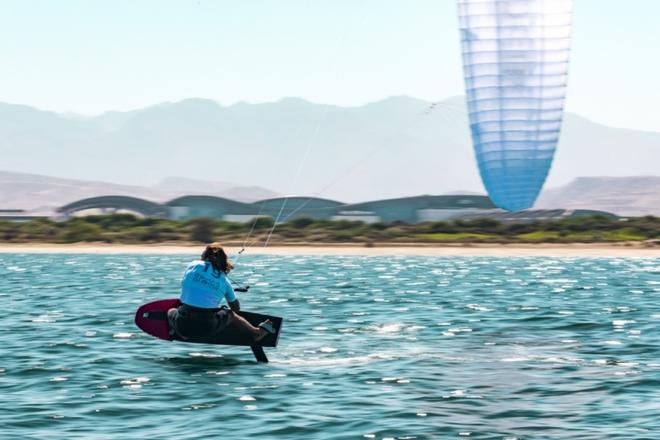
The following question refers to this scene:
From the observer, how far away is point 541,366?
2116 centimetres

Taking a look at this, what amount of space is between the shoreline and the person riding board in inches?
2565

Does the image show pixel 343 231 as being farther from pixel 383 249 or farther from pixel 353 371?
pixel 353 371

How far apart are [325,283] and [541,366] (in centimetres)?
2733

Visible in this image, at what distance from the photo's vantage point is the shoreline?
287ft

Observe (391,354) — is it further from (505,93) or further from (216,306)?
(505,93)

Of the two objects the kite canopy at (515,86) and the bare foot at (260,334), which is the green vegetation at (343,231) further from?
the bare foot at (260,334)

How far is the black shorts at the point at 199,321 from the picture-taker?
21.4 metres

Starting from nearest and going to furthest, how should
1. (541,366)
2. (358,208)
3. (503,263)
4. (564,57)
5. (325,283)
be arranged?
(541,366) → (564,57) → (325,283) → (503,263) → (358,208)

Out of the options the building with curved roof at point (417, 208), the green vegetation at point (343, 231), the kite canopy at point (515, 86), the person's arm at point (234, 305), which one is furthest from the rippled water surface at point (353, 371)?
the building with curved roof at point (417, 208)

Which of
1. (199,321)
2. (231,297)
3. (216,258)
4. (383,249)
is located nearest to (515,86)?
(231,297)

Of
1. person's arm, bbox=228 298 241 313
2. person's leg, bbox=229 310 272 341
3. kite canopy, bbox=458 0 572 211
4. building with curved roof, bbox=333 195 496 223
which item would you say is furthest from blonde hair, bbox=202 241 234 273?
building with curved roof, bbox=333 195 496 223

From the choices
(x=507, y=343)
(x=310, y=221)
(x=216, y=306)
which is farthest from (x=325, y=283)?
(x=310, y=221)

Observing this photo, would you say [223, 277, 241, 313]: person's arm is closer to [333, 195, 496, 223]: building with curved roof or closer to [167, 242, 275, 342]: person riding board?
[167, 242, 275, 342]: person riding board

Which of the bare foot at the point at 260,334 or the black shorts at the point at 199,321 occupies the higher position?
the black shorts at the point at 199,321
